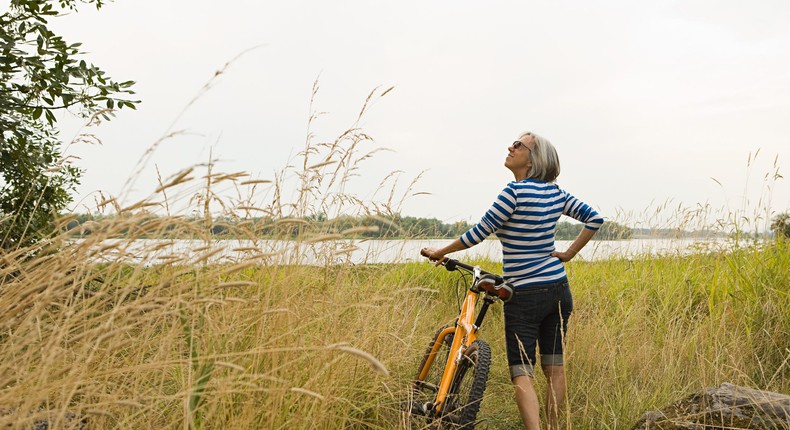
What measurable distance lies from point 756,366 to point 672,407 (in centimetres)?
193

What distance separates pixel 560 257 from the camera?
151 inches

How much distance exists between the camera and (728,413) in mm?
3129

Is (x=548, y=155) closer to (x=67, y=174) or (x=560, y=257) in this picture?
(x=560, y=257)

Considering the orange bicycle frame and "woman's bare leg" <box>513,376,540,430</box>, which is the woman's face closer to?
the orange bicycle frame

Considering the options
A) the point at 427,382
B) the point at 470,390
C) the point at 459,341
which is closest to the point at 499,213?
the point at 459,341

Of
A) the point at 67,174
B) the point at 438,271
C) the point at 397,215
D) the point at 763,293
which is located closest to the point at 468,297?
the point at 397,215

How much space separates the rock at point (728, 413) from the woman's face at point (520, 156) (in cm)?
150

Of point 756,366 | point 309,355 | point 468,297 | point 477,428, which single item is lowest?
point 477,428

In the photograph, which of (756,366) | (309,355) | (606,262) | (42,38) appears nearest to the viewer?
(309,355)

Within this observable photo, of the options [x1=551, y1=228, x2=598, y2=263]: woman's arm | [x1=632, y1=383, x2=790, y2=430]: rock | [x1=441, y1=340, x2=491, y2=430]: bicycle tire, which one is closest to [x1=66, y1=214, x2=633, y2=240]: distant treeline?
[x1=441, y1=340, x2=491, y2=430]: bicycle tire

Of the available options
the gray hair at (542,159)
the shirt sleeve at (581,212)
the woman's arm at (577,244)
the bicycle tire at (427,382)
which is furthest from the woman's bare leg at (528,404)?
the gray hair at (542,159)

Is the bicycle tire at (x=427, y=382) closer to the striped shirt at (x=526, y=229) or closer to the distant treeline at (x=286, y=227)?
the striped shirt at (x=526, y=229)

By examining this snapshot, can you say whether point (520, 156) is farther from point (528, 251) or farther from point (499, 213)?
point (528, 251)

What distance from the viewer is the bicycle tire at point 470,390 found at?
3252 mm
